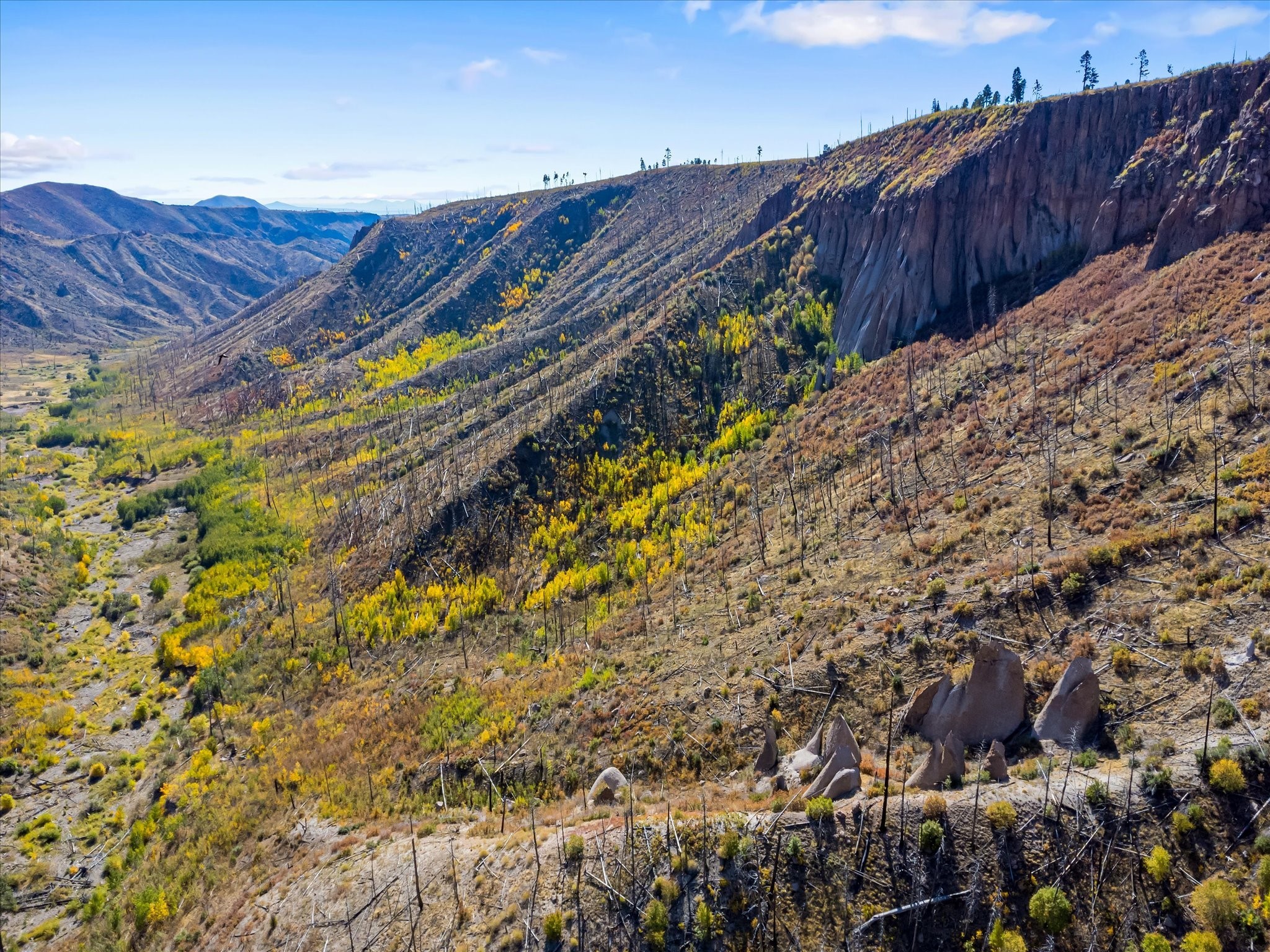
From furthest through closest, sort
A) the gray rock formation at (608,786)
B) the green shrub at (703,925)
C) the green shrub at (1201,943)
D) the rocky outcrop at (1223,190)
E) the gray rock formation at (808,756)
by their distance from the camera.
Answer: the rocky outcrop at (1223,190) → the gray rock formation at (608,786) → the gray rock formation at (808,756) → the green shrub at (703,925) → the green shrub at (1201,943)

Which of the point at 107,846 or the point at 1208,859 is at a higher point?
the point at 1208,859

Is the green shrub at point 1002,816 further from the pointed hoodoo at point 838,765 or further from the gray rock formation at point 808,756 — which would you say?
the gray rock formation at point 808,756

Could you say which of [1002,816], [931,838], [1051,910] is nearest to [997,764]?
[1002,816]

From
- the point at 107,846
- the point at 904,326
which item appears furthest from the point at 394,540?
the point at 904,326

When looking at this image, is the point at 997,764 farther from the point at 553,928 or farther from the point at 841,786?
the point at 553,928

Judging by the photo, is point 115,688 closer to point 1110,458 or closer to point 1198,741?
point 1198,741

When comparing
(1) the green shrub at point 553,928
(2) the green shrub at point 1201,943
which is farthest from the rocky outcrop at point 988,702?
(1) the green shrub at point 553,928
